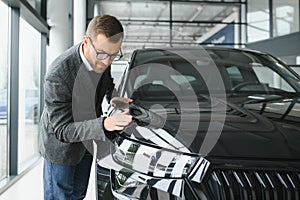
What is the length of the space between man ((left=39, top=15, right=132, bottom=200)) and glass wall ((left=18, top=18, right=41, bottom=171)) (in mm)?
2836

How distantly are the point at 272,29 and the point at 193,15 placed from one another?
2.06m

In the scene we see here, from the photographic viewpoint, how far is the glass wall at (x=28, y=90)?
4487mm

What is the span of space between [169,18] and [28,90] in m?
5.36

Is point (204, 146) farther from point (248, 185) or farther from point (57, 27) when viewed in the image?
point (57, 27)

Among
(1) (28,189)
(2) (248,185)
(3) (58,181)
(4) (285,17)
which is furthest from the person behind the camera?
(4) (285,17)

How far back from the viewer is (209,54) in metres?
2.30

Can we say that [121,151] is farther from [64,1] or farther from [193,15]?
[193,15]

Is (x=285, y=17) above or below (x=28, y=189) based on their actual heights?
above

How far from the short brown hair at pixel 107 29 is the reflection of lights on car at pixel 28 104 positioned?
2.62 metres

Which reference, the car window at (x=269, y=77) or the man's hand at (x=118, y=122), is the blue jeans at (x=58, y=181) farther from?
the car window at (x=269, y=77)

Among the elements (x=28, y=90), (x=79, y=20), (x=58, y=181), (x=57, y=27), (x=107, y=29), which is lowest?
(x=58, y=181)

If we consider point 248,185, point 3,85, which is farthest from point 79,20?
point 248,185

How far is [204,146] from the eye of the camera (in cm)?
118

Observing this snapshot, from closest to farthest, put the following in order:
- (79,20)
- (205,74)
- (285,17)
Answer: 1. (205,74)
2. (79,20)
3. (285,17)
